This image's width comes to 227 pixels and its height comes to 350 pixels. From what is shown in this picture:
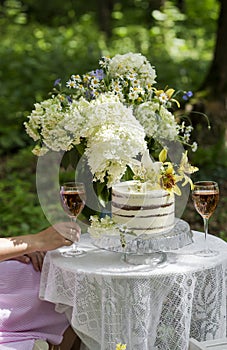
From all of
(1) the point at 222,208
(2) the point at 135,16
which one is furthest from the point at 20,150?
(2) the point at 135,16

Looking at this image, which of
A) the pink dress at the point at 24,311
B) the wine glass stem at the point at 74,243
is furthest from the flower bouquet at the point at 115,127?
the pink dress at the point at 24,311

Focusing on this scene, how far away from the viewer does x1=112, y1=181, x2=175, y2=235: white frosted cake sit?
2445mm

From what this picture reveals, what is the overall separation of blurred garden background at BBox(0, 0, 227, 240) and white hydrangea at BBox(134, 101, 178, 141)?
2.61m

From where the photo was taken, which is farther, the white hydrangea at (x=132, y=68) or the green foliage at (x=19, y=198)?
the green foliage at (x=19, y=198)

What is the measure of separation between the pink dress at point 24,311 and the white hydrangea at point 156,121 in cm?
84

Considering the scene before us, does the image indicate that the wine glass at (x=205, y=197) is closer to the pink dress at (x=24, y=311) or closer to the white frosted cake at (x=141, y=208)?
the white frosted cake at (x=141, y=208)

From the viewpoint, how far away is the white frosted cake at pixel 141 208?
96.3 inches

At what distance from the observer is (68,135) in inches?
102

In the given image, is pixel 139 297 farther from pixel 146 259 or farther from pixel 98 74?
pixel 98 74

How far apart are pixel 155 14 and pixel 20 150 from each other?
3.14 m

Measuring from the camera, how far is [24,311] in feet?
9.37

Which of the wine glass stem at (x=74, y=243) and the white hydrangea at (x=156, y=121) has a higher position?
the white hydrangea at (x=156, y=121)

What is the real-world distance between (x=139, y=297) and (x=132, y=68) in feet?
A: 2.98

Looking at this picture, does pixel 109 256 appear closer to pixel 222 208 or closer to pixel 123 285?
pixel 123 285
